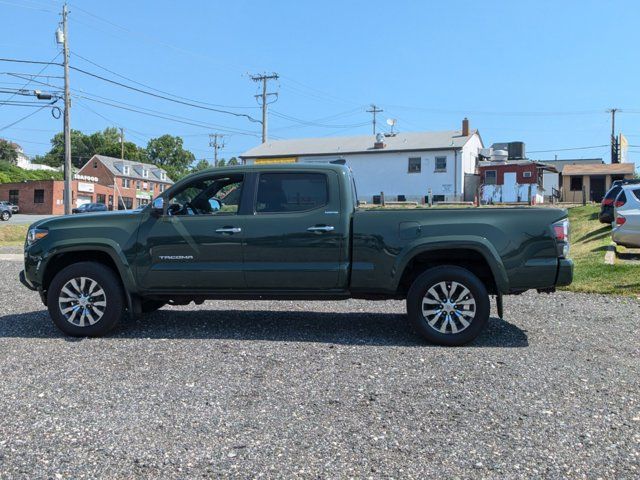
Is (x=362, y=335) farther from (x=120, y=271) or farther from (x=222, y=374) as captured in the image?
(x=120, y=271)

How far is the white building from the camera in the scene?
50.3 meters

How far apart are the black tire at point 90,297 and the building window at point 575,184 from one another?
186 feet

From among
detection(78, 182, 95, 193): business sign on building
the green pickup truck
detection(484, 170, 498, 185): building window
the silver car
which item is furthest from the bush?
the green pickup truck

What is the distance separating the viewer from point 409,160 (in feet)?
170

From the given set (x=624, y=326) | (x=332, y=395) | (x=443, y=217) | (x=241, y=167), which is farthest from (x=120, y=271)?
(x=624, y=326)

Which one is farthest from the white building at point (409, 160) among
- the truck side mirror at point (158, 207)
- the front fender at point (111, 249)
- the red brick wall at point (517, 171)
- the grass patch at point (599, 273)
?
the front fender at point (111, 249)

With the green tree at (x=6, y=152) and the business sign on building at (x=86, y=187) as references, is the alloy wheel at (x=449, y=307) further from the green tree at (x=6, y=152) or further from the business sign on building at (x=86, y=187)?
the green tree at (x=6, y=152)

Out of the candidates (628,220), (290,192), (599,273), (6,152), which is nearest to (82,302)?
(290,192)

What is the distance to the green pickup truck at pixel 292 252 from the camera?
613 centimetres

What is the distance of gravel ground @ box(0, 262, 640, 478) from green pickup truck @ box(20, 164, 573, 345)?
484 millimetres

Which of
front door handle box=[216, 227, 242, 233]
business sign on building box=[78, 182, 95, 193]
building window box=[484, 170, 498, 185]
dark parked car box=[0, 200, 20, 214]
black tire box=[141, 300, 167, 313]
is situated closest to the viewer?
front door handle box=[216, 227, 242, 233]

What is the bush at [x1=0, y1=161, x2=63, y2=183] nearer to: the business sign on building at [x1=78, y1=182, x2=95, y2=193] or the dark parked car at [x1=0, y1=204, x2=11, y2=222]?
the business sign on building at [x1=78, y1=182, x2=95, y2=193]

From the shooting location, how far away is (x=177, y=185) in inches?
262

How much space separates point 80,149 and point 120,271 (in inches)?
5290
